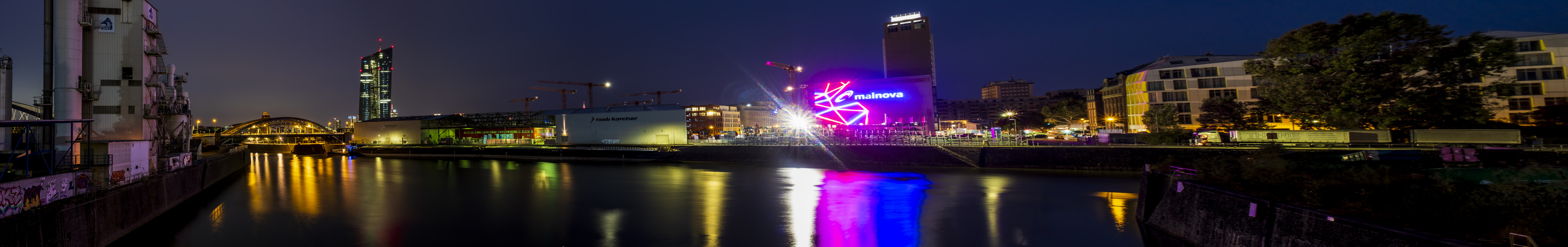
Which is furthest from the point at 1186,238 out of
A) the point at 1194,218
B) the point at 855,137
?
the point at 855,137

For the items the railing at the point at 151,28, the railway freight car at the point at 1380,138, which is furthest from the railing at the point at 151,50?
the railway freight car at the point at 1380,138

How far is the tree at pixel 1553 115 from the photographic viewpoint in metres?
23.9

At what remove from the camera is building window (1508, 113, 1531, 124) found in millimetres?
27141

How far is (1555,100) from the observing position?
88.6 ft

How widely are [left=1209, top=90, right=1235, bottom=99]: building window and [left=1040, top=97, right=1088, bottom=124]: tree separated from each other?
22.8m

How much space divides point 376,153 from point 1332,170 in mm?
75596

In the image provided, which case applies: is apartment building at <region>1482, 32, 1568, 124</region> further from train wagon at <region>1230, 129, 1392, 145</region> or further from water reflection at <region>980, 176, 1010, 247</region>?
water reflection at <region>980, 176, 1010, 247</region>

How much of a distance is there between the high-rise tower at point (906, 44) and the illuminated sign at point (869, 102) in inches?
2149

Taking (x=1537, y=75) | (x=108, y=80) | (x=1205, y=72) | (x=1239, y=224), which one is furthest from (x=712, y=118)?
(x=1239, y=224)

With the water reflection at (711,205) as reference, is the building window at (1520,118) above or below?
above

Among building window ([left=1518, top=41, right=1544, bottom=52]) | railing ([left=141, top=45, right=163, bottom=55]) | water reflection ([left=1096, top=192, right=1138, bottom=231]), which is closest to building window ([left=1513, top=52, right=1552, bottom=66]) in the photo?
building window ([left=1518, top=41, right=1544, bottom=52])

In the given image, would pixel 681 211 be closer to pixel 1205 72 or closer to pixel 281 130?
pixel 1205 72

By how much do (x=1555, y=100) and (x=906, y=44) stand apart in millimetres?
77424

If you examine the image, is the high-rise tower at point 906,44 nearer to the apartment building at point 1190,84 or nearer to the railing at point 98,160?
the apartment building at point 1190,84
